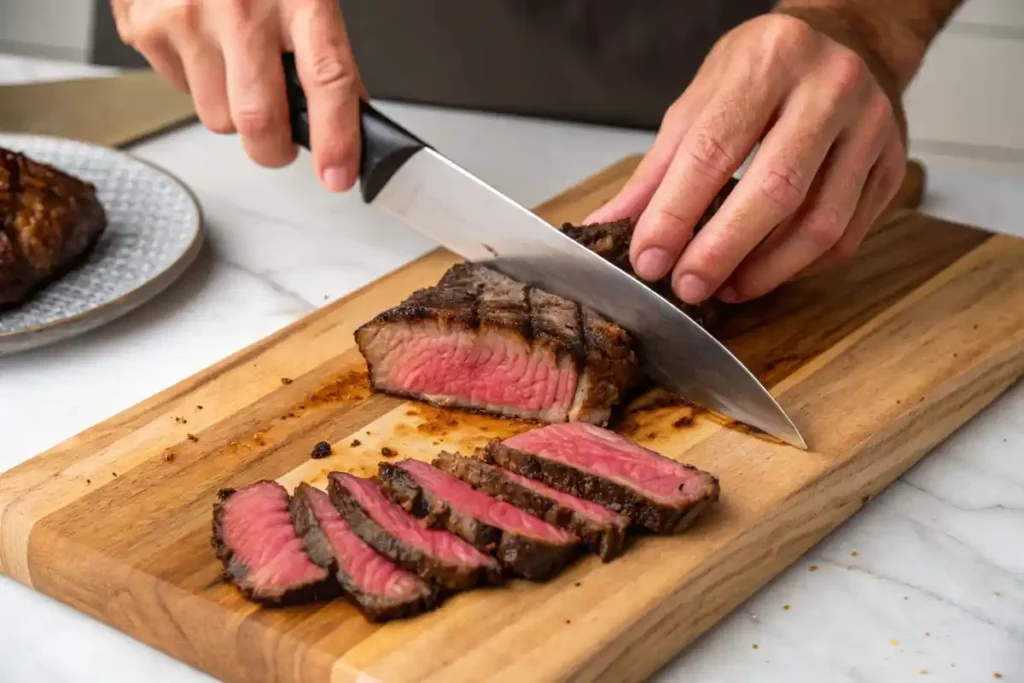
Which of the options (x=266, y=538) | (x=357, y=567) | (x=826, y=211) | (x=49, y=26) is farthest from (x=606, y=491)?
(x=49, y=26)

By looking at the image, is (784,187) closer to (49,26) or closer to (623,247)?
(623,247)

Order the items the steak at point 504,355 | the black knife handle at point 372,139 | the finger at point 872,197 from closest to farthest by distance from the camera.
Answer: the steak at point 504,355, the black knife handle at point 372,139, the finger at point 872,197

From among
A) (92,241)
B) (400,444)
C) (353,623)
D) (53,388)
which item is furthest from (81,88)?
(353,623)

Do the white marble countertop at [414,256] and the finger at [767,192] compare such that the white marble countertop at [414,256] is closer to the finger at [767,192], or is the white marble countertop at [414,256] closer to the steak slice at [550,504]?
the steak slice at [550,504]

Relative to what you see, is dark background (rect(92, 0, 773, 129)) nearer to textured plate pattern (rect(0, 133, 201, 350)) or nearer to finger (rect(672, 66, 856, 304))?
textured plate pattern (rect(0, 133, 201, 350))

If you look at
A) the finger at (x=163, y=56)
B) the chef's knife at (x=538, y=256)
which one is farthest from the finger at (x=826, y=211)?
the finger at (x=163, y=56)

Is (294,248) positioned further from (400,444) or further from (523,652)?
(523,652)
